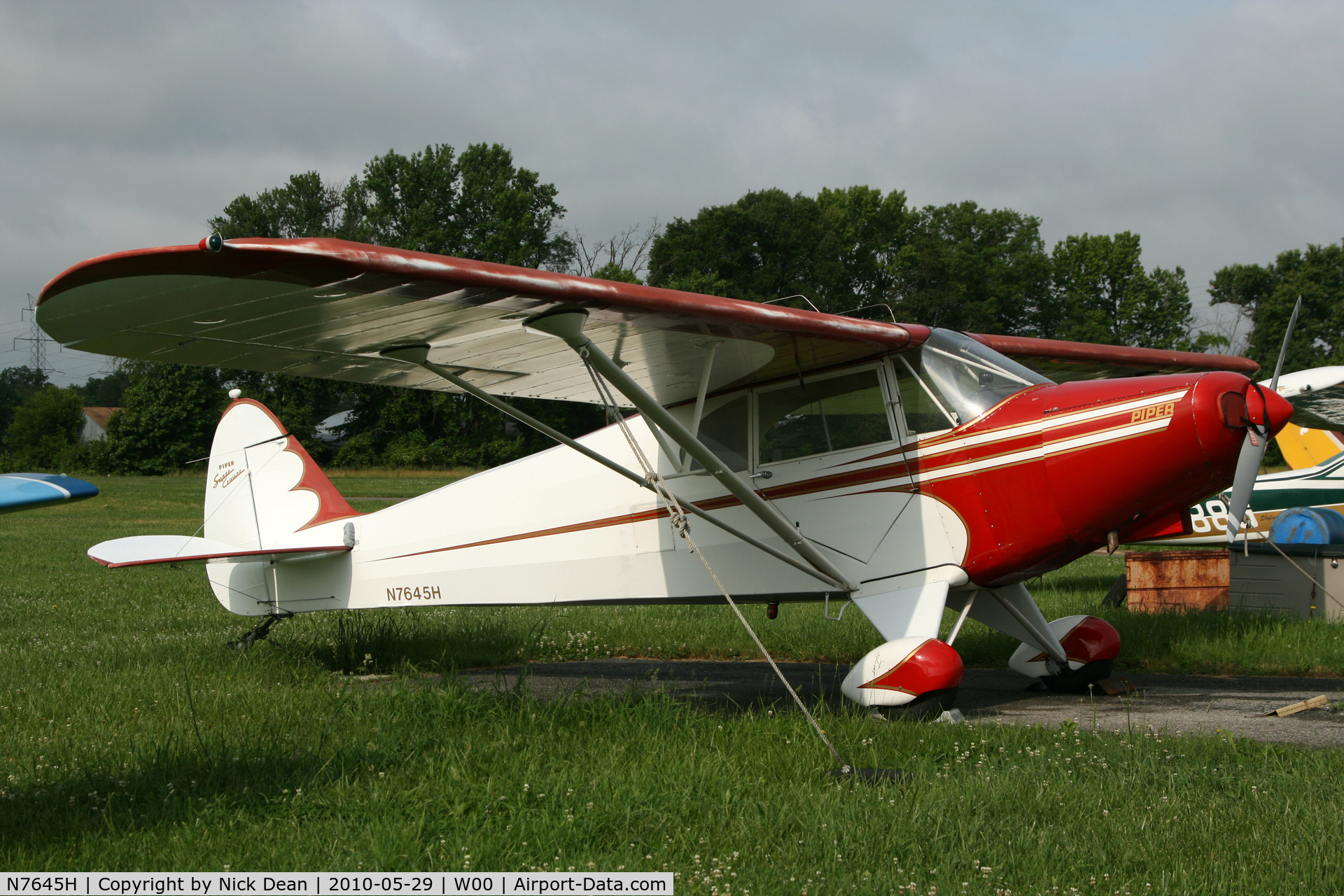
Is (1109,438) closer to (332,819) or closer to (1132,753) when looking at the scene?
(1132,753)

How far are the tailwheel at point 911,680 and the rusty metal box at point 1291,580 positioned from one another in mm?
5493

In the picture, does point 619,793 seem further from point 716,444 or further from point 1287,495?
point 1287,495

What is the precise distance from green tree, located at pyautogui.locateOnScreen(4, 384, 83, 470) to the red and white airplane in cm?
5559

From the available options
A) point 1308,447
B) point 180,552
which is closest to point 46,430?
point 180,552

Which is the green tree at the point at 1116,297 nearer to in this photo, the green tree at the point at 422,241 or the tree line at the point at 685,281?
the tree line at the point at 685,281

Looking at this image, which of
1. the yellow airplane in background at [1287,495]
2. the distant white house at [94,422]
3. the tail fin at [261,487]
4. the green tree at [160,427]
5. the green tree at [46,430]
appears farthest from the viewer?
the distant white house at [94,422]

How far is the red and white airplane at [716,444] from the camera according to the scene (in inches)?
183

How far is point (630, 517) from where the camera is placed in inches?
276

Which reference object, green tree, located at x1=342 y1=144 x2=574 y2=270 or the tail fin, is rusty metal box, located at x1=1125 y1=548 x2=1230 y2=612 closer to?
the tail fin

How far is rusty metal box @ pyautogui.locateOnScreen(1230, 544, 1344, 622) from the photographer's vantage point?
29.8ft

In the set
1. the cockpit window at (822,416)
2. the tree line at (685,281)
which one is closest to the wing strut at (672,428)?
the cockpit window at (822,416)

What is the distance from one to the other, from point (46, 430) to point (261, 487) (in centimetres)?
6527

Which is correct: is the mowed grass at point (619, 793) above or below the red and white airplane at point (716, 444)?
below

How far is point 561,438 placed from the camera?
18.4 feet
